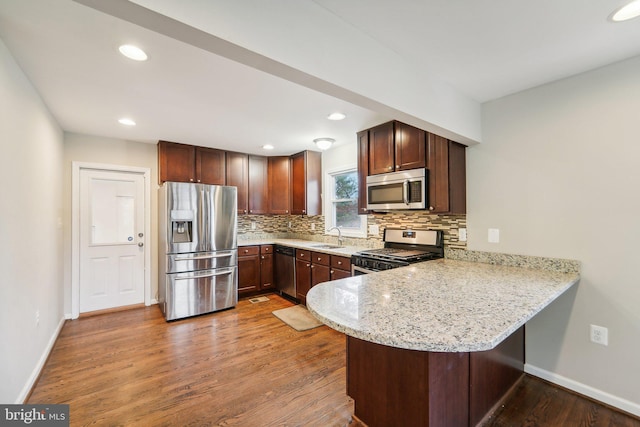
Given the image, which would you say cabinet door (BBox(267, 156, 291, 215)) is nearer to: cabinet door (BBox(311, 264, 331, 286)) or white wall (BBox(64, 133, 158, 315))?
cabinet door (BBox(311, 264, 331, 286))

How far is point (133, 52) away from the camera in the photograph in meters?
1.73

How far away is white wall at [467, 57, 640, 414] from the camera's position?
184 cm

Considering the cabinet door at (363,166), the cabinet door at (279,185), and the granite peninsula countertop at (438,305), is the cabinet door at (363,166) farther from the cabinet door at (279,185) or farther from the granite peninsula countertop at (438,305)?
the cabinet door at (279,185)

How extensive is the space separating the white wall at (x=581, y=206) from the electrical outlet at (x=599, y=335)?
25 mm

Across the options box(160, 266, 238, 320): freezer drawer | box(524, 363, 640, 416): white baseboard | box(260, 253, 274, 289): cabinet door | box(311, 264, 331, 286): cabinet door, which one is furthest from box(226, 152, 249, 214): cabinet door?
box(524, 363, 640, 416): white baseboard

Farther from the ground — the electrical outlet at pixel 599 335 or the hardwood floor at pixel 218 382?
the electrical outlet at pixel 599 335

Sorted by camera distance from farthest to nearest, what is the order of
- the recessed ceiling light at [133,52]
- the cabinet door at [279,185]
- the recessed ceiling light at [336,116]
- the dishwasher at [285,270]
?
1. the cabinet door at [279,185]
2. the dishwasher at [285,270]
3. the recessed ceiling light at [336,116]
4. the recessed ceiling light at [133,52]

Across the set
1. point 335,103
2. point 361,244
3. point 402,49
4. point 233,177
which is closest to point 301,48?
point 402,49

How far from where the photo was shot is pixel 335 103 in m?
2.50

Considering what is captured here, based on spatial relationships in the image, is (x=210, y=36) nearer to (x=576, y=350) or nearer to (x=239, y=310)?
(x=576, y=350)

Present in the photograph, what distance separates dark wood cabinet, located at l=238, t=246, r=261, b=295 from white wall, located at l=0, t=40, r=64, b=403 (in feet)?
6.71

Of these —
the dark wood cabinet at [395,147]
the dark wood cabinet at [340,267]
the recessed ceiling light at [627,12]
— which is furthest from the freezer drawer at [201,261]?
the recessed ceiling light at [627,12]

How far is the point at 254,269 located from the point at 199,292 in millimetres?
928

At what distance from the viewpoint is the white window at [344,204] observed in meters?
4.01
